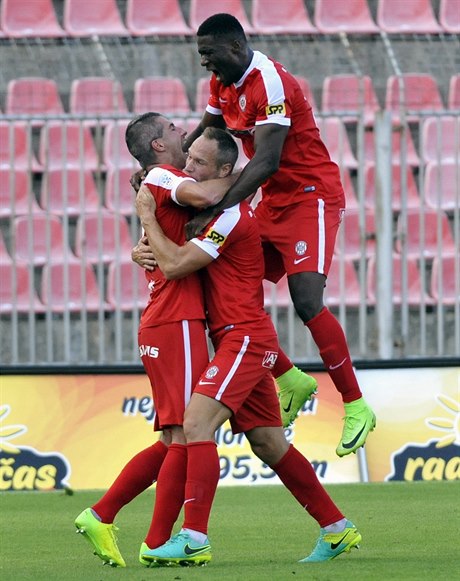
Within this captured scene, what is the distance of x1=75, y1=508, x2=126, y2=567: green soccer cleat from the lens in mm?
4930

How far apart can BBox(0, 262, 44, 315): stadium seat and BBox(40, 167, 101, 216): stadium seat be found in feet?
1.65

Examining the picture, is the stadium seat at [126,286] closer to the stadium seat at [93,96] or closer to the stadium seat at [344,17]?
the stadium seat at [93,96]

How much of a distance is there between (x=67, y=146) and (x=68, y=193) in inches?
13.8

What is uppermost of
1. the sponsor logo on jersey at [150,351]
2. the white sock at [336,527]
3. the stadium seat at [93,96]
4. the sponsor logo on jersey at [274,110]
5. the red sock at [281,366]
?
the stadium seat at [93,96]

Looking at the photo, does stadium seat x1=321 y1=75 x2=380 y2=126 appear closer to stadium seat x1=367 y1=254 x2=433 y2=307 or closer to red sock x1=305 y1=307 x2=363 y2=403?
stadium seat x1=367 y1=254 x2=433 y2=307

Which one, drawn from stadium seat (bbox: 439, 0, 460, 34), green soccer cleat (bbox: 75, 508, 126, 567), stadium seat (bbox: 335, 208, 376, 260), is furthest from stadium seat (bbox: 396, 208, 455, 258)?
green soccer cleat (bbox: 75, 508, 126, 567)

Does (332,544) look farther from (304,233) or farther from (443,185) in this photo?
(443,185)

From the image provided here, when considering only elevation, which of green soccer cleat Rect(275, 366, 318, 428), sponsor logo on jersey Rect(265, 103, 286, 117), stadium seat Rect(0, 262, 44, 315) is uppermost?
sponsor logo on jersey Rect(265, 103, 286, 117)

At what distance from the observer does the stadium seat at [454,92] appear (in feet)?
39.7

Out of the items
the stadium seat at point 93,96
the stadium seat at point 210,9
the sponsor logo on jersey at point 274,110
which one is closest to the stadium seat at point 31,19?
the stadium seat at point 93,96

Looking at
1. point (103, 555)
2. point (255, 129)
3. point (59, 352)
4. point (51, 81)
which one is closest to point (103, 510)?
point (103, 555)

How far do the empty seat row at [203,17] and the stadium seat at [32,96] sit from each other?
1.05 meters

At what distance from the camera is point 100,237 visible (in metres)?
9.50

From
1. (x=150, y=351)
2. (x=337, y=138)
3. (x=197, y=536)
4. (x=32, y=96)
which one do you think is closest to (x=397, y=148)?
(x=337, y=138)
